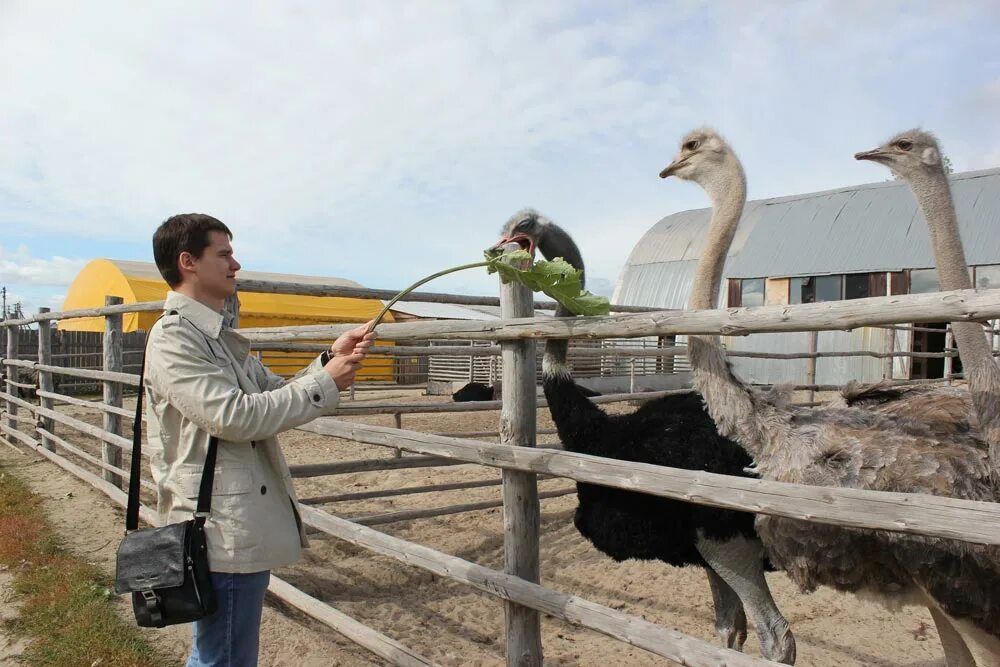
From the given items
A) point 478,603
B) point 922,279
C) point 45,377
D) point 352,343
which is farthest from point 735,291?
point 352,343

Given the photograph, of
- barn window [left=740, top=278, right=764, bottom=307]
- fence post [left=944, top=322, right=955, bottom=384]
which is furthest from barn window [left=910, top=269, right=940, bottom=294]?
barn window [left=740, top=278, right=764, bottom=307]

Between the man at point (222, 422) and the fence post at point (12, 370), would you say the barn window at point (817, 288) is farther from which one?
the man at point (222, 422)

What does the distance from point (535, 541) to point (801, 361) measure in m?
14.2

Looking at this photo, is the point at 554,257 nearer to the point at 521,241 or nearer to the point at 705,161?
the point at 521,241

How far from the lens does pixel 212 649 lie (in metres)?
1.80

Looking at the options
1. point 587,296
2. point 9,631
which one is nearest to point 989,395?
point 587,296

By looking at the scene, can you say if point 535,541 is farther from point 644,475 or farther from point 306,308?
point 306,308

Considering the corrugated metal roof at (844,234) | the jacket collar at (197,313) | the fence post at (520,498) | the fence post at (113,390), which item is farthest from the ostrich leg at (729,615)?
the corrugated metal roof at (844,234)

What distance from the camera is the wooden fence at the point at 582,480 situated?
1.51m

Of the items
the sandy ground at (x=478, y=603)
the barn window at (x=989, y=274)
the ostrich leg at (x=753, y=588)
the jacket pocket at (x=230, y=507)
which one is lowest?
the sandy ground at (x=478, y=603)

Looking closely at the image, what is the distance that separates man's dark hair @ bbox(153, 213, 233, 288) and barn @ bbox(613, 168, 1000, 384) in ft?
39.7

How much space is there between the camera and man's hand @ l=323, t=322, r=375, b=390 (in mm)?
1808

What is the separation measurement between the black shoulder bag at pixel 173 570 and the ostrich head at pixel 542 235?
4.82 feet

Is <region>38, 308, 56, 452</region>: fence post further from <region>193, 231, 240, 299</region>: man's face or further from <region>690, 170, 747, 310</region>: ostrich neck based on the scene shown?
<region>690, 170, 747, 310</region>: ostrich neck
